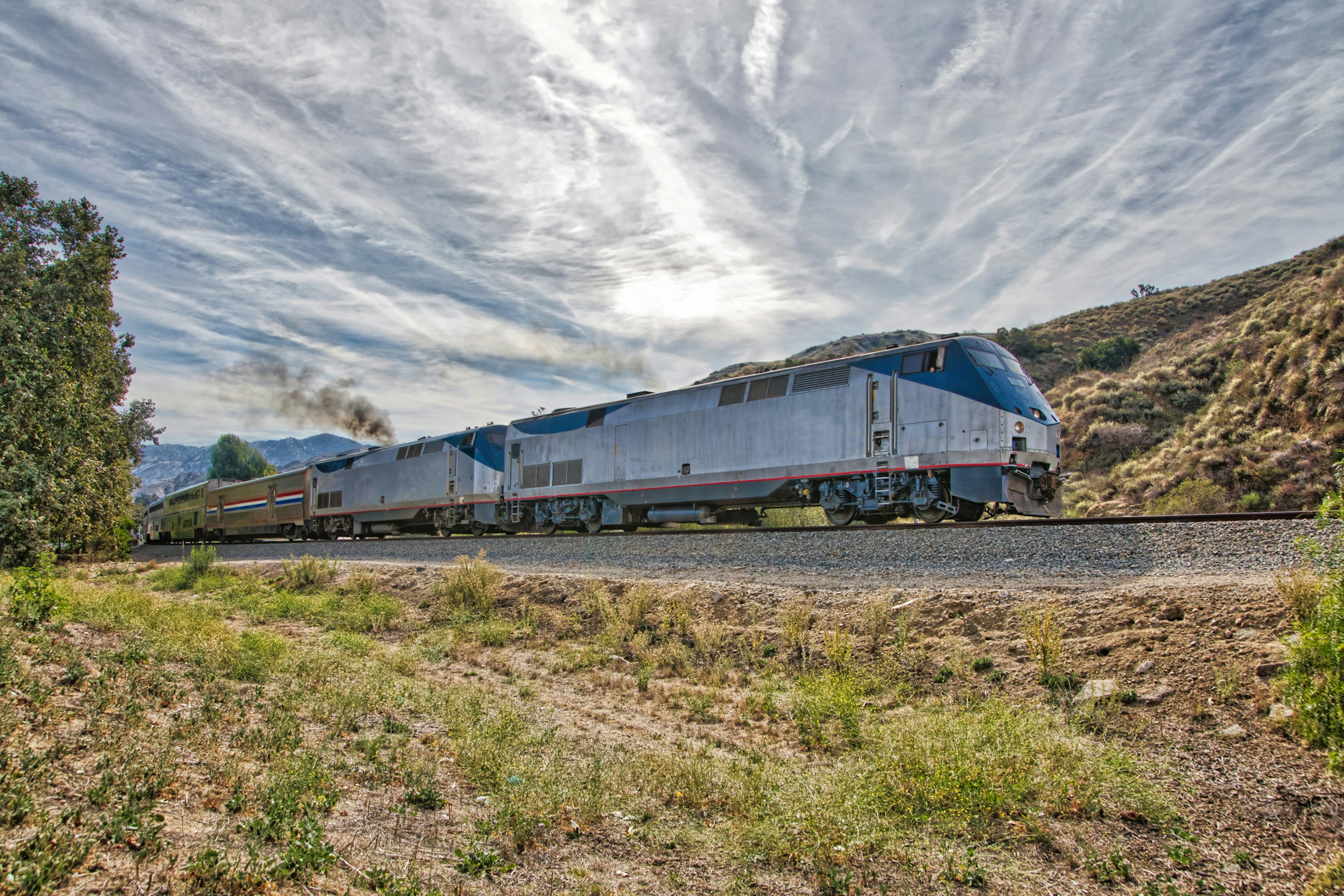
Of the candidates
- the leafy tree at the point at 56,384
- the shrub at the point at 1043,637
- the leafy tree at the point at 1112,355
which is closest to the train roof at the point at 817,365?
the shrub at the point at 1043,637

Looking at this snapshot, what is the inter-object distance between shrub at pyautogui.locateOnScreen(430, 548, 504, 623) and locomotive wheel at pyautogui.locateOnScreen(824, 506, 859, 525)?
8.39 metres

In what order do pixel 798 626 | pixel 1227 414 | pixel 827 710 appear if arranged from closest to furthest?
pixel 827 710 < pixel 798 626 < pixel 1227 414

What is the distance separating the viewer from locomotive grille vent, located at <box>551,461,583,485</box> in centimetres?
2311

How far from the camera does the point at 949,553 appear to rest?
12.2 meters

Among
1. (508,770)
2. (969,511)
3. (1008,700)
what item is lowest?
(508,770)

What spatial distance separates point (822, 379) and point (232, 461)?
160290 mm

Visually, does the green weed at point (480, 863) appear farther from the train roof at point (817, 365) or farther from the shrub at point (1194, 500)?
the shrub at point (1194, 500)

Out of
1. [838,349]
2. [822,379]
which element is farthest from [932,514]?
[838,349]

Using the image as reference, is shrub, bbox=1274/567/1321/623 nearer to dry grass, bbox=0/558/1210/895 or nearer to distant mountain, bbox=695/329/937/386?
dry grass, bbox=0/558/1210/895

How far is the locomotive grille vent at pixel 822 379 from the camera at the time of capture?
53.5 feet

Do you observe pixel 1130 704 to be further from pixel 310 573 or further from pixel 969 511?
pixel 310 573

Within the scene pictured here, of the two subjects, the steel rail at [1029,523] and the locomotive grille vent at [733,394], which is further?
the locomotive grille vent at [733,394]

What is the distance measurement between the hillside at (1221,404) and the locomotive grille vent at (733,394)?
1222cm

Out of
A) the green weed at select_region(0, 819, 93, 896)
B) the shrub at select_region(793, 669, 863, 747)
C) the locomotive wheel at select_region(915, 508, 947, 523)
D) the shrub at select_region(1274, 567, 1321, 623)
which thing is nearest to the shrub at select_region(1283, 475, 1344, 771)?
the shrub at select_region(1274, 567, 1321, 623)
